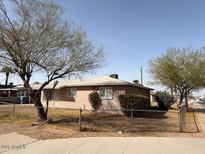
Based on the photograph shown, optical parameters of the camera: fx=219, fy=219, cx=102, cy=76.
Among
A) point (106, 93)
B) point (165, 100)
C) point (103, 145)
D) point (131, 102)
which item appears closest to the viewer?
point (103, 145)

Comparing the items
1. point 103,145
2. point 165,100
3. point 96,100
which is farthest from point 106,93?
point 103,145

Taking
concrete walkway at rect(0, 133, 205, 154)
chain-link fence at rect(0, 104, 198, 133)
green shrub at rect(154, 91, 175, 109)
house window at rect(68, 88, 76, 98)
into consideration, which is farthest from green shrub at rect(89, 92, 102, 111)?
concrete walkway at rect(0, 133, 205, 154)

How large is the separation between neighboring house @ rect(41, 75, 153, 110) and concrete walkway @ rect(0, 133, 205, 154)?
11311mm

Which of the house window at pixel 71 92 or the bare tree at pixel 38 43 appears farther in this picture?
the house window at pixel 71 92

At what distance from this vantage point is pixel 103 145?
7.70m

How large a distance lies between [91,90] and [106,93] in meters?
1.81

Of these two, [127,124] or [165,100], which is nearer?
[127,124]

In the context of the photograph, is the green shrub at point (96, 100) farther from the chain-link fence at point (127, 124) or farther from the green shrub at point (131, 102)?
the green shrub at point (131, 102)

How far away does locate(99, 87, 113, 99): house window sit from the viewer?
67.7 ft

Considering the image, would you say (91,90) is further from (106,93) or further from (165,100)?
(165,100)

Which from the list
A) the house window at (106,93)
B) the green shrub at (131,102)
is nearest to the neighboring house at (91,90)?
the house window at (106,93)

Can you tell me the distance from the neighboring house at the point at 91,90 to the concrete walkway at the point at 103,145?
37.1ft

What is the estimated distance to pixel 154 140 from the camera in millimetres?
8719

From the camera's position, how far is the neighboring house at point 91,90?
20.3 m
